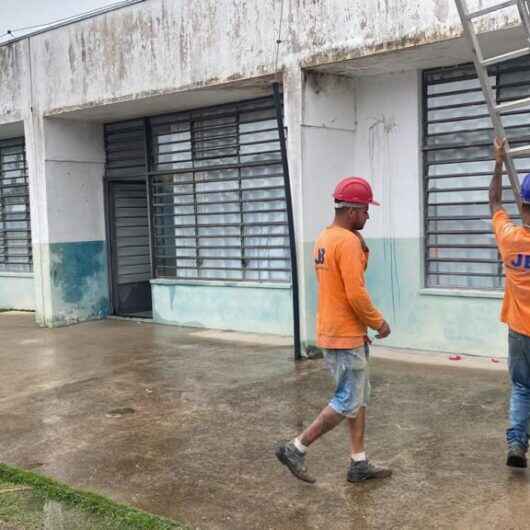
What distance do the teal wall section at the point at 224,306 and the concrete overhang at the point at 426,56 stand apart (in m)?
2.66

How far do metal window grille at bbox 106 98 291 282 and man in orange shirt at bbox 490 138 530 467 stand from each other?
4699 millimetres

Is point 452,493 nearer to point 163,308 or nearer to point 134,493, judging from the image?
point 134,493

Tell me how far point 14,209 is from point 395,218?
A: 7413 millimetres

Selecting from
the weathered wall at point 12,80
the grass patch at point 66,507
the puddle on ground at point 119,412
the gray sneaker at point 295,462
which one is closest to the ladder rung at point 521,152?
the gray sneaker at point 295,462

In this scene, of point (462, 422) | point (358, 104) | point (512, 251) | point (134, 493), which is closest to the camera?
point (512, 251)

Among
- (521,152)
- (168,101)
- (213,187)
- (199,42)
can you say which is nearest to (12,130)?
(168,101)

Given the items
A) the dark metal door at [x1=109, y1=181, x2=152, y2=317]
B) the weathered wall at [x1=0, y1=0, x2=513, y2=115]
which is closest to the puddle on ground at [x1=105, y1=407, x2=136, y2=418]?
the weathered wall at [x1=0, y1=0, x2=513, y2=115]

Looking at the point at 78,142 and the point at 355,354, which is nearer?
the point at 355,354

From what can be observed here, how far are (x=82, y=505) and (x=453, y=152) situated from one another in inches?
203

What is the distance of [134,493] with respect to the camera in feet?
13.8

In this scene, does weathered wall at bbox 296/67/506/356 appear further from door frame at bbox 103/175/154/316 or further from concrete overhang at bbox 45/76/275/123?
door frame at bbox 103/175/154/316

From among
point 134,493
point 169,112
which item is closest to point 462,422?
point 134,493

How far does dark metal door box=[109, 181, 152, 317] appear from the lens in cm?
1102

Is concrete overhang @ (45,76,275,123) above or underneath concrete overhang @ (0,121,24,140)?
above
